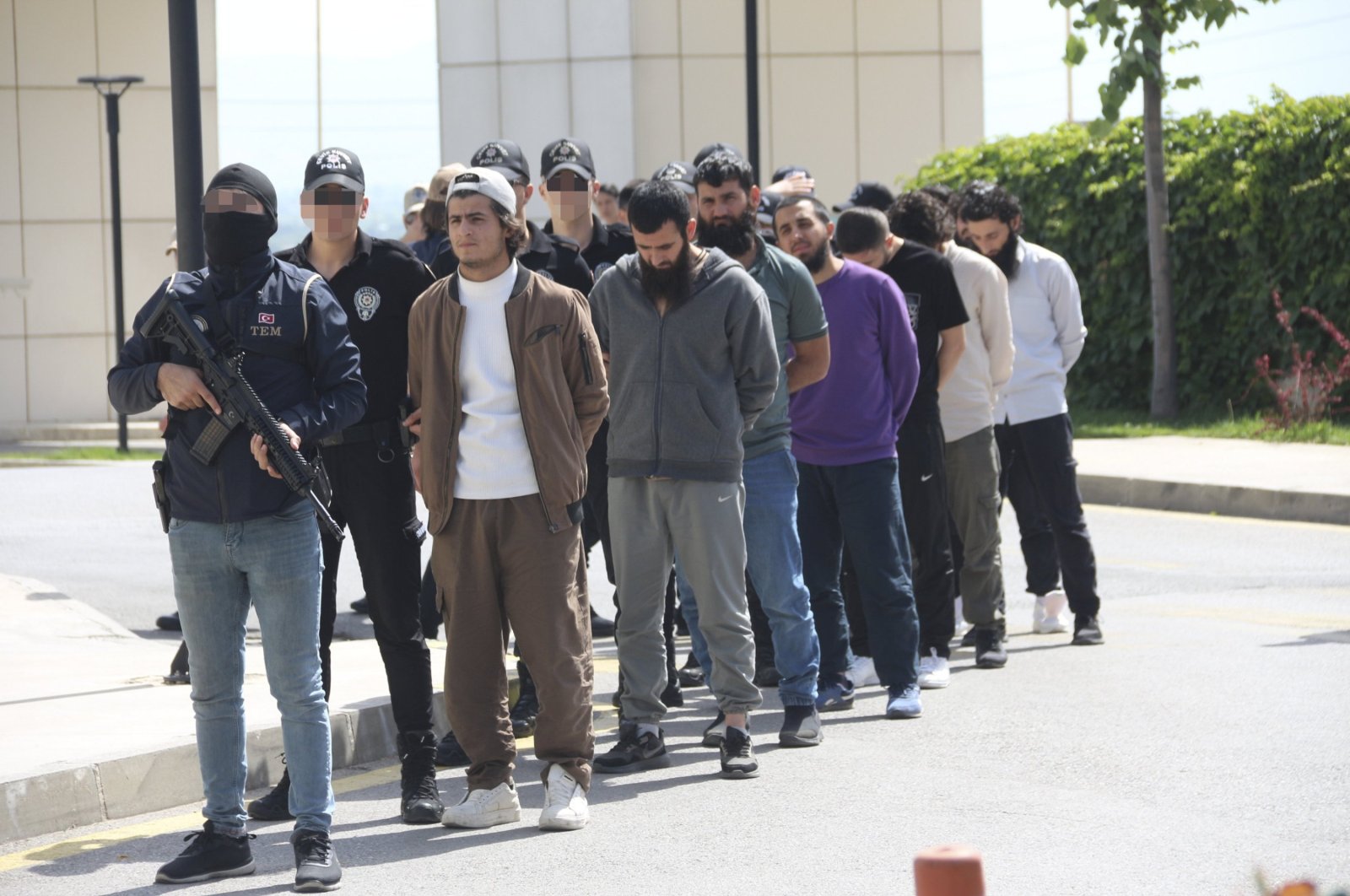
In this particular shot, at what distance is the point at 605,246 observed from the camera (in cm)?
803

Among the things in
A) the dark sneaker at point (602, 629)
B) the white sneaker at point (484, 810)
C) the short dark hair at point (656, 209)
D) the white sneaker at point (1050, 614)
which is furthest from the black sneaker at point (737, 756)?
the white sneaker at point (1050, 614)

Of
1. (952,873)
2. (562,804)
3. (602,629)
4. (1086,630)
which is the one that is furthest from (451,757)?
(952,873)

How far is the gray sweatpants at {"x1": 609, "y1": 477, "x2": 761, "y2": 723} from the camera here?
6.75 meters

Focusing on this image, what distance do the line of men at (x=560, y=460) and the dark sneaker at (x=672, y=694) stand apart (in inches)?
0.7

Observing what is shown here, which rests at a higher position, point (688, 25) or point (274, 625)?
point (688, 25)

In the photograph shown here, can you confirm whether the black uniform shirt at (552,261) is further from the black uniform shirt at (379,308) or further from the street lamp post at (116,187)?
the street lamp post at (116,187)

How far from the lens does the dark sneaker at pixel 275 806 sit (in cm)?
625

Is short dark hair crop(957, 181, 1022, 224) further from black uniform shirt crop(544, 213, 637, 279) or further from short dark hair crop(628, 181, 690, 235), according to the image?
short dark hair crop(628, 181, 690, 235)

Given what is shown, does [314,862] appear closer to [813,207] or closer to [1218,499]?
[813,207]

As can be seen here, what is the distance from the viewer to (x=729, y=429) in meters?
6.72

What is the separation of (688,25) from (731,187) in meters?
17.2

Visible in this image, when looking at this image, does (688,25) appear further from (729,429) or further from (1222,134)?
(729,429)

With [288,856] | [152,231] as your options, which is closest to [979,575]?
[288,856]

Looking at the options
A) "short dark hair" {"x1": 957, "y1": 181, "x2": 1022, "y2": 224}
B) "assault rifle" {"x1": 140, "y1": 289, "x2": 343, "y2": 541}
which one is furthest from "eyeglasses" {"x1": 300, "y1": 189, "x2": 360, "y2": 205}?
"short dark hair" {"x1": 957, "y1": 181, "x2": 1022, "y2": 224}
